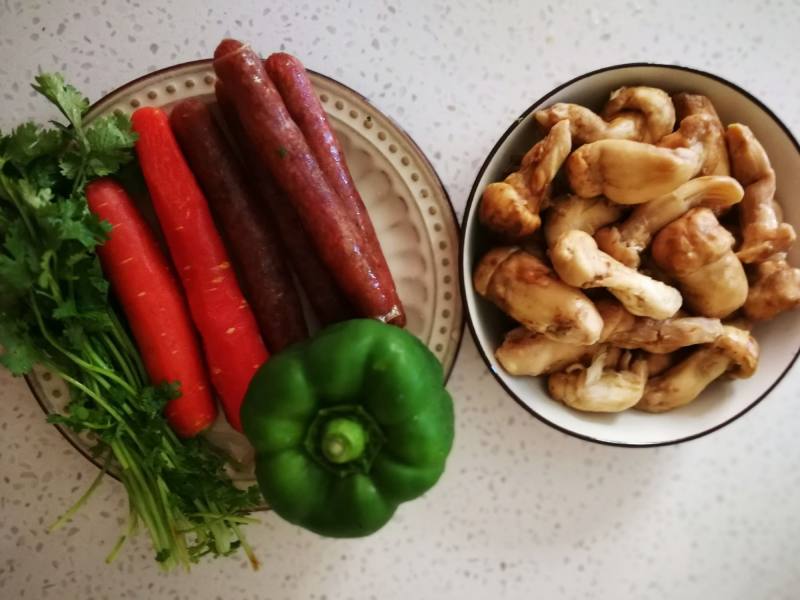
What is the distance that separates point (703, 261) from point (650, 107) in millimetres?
211

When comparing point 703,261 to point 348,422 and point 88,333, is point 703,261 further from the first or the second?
point 88,333

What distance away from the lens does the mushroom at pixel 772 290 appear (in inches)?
34.0

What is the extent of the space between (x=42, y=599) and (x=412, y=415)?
68cm

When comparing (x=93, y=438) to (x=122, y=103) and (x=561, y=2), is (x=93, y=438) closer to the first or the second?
(x=122, y=103)

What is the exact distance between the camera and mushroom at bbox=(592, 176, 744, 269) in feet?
2.76

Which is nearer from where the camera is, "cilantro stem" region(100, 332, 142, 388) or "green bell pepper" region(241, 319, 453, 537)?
"green bell pepper" region(241, 319, 453, 537)

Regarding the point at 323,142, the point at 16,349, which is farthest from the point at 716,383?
the point at 16,349

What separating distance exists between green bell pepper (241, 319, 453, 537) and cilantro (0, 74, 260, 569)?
0.13m

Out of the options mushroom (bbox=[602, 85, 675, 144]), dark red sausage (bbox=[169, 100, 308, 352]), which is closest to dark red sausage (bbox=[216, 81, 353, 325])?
dark red sausage (bbox=[169, 100, 308, 352])

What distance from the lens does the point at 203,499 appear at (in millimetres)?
896

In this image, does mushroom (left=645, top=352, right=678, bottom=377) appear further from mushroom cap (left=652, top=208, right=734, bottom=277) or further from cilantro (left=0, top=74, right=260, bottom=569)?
cilantro (left=0, top=74, right=260, bottom=569)

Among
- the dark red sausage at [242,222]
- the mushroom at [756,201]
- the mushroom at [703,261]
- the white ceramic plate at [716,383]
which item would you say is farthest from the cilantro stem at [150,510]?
the mushroom at [756,201]

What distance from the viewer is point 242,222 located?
908 millimetres

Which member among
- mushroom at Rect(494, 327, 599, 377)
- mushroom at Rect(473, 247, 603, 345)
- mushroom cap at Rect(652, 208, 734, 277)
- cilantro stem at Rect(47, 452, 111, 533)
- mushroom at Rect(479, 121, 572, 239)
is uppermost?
mushroom at Rect(479, 121, 572, 239)
